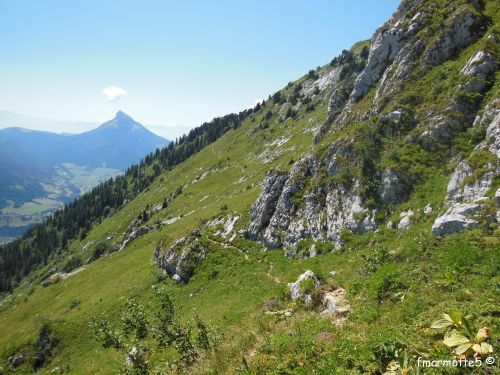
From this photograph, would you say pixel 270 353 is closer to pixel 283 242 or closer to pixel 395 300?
pixel 395 300

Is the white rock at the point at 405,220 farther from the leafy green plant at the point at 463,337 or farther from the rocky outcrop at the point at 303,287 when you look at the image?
the leafy green plant at the point at 463,337

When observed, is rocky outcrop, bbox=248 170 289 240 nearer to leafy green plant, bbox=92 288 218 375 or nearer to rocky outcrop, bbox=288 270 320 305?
rocky outcrop, bbox=288 270 320 305

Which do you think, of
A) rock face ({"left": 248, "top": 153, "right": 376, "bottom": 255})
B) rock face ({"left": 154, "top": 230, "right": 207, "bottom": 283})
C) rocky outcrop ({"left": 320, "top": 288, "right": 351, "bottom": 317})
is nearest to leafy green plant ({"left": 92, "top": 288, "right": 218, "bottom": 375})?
rocky outcrop ({"left": 320, "top": 288, "right": 351, "bottom": 317})

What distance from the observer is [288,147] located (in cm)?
10919

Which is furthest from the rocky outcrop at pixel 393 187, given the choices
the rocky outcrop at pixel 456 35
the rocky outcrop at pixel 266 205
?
the rocky outcrop at pixel 266 205

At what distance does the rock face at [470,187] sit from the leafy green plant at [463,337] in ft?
41.0

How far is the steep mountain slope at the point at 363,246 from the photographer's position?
1473 centimetres

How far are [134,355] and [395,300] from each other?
12.6 meters

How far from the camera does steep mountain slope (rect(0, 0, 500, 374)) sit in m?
14.7

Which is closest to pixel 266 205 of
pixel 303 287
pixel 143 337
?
pixel 303 287

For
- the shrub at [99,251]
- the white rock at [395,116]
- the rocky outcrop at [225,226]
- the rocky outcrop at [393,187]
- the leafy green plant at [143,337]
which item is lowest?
the shrub at [99,251]

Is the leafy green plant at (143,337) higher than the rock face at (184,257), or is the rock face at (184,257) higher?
the leafy green plant at (143,337)

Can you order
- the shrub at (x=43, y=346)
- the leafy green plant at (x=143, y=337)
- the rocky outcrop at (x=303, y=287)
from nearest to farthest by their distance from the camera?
the leafy green plant at (x=143, y=337)
the rocky outcrop at (x=303, y=287)
the shrub at (x=43, y=346)

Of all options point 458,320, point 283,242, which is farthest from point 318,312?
point 283,242
